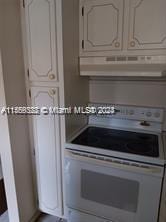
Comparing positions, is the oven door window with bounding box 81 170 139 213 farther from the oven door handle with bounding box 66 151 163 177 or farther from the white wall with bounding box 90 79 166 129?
the white wall with bounding box 90 79 166 129

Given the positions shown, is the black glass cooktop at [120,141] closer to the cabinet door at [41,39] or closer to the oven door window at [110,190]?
the oven door window at [110,190]

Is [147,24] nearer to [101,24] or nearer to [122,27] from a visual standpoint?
[122,27]

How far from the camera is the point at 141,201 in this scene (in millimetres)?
1267

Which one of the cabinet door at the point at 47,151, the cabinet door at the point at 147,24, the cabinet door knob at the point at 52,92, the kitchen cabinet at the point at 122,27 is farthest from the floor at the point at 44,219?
the cabinet door at the point at 147,24

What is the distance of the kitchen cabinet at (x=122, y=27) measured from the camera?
132 cm

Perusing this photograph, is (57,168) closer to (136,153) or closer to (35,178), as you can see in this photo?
(35,178)

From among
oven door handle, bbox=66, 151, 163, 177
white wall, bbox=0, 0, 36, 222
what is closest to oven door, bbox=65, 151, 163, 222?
oven door handle, bbox=66, 151, 163, 177

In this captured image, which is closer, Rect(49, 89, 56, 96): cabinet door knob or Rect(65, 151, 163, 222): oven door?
Rect(65, 151, 163, 222): oven door

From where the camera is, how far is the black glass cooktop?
1.35 meters

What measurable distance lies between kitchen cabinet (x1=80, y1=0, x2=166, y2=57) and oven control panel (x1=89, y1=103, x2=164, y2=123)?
19.8 inches

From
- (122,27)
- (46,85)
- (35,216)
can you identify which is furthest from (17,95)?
(35,216)

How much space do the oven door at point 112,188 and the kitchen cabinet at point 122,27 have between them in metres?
0.88

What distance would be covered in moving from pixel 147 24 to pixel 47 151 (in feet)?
4.20

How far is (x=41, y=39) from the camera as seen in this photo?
133cm
